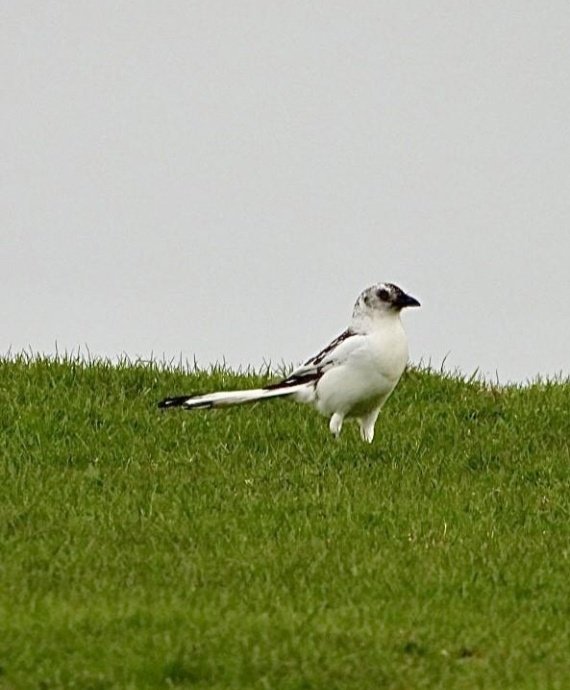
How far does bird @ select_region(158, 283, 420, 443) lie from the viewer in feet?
41.0

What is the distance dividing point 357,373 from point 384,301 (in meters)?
0.69

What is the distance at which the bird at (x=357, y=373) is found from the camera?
12.5 m

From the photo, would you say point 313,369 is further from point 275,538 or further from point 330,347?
point 275,538

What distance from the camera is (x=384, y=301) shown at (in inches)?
507

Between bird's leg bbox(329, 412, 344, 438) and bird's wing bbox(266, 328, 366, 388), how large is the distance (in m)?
0.33

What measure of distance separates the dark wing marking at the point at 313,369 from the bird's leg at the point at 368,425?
48 cm

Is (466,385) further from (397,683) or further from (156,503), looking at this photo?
(397,683)

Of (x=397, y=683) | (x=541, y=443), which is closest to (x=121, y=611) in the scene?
(x=397, y=683)

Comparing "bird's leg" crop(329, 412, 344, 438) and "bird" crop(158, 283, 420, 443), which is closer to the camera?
"bird" crop(158, 283, 420, 443)

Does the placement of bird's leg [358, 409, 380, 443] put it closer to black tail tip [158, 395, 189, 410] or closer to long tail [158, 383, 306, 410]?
long tail [158, 383, 306, 410]

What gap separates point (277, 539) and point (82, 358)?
5363 millimetres

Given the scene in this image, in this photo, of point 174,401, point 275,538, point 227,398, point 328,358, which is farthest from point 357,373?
point 275,538

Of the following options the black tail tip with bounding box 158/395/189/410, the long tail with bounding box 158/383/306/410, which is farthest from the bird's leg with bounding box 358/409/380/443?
the black tail tip with bounding box 158/395/189/410

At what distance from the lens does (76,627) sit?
26.5 ft
